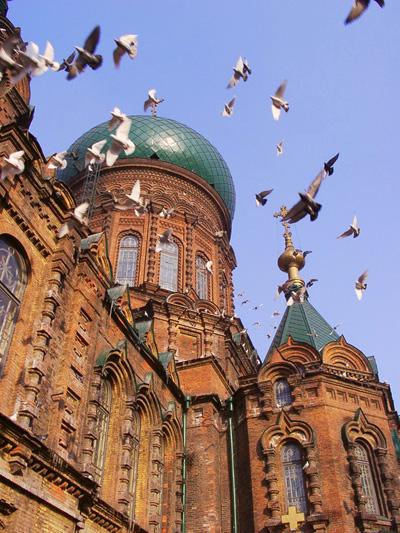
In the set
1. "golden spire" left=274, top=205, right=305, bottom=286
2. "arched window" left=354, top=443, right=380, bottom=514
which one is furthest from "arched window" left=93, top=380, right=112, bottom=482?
"golden spire" left=274, top=205, right=305, bottom=286

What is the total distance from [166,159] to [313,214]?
17451mm

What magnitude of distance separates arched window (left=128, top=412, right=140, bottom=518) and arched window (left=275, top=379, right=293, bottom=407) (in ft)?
13.2

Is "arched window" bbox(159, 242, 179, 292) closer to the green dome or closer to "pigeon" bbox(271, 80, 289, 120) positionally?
the green dome

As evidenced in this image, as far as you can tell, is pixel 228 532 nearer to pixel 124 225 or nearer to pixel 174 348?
pixel 174 348

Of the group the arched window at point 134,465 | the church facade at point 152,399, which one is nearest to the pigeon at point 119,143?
the church facade at point 152,399

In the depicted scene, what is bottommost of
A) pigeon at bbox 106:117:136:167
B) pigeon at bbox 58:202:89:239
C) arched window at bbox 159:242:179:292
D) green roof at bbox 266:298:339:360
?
pigeon at bbox 106:117:136:167

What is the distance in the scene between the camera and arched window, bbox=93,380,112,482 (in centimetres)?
1134

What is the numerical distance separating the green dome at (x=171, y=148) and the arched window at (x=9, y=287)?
45.5ft

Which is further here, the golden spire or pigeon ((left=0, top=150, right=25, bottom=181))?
the golden spire

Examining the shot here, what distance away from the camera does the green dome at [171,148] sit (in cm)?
2431

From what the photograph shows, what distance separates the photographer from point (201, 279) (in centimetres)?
2264

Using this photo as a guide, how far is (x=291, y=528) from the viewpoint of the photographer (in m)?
13.3

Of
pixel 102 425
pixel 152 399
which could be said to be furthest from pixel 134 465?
pixel 152 399

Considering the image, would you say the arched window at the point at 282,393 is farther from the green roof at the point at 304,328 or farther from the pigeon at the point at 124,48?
the pigeon at the point at 124,48
